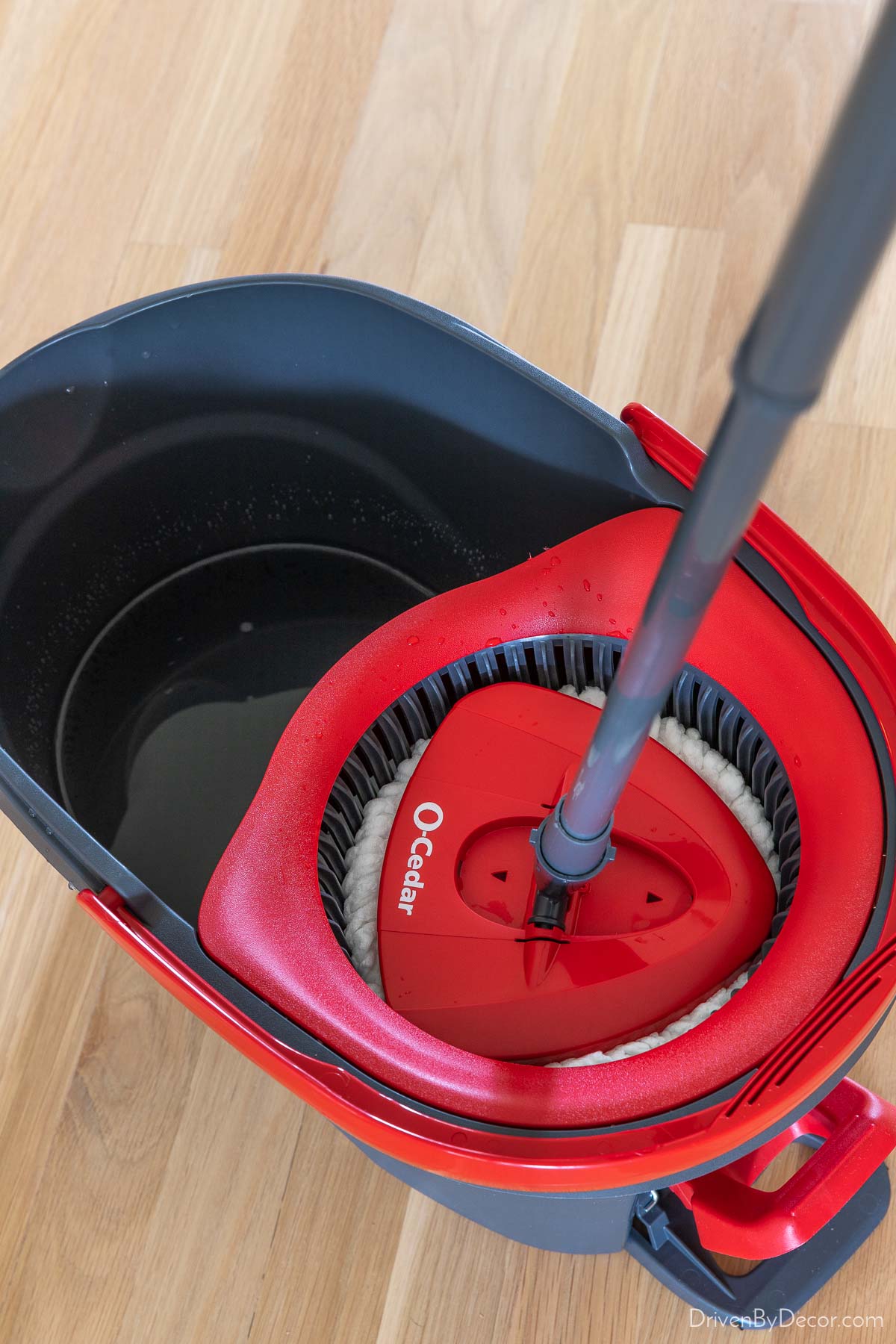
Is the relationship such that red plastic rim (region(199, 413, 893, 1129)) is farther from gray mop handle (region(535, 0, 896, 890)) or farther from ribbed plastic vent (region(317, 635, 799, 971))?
gray mop handle (region(535, 0, 896, 890))

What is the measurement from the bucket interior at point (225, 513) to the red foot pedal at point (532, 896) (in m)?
0.15

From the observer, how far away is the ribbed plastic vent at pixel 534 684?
25.8 inches

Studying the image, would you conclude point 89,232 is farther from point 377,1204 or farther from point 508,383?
point 377,1204

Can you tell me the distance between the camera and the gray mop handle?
0.23 meters

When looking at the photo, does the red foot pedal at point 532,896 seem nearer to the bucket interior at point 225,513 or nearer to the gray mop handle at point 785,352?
the bucket interior at point 225,513

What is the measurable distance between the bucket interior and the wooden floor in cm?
12

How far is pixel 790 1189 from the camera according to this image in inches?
25.0

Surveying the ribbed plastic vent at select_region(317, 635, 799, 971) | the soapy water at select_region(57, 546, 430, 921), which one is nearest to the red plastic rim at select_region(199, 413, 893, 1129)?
the ribbed plastic vent at select_region(317, 635, 799, 971)

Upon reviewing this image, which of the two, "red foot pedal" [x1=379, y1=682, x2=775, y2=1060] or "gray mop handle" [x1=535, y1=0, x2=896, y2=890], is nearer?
"gray mop handle" [x1=535, y1=0, x2=896, y2=890]

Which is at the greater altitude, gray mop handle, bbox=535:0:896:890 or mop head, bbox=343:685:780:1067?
gray mop handle, bbox=535:0:896:890

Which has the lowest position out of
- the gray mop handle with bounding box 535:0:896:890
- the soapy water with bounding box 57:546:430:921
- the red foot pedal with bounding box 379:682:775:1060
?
the soapy water with bounding box 57:546:430:921

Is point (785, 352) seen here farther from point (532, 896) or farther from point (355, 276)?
point (355, 276)

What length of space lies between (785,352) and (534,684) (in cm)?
47

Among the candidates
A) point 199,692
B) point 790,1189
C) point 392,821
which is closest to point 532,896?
point 392,821
